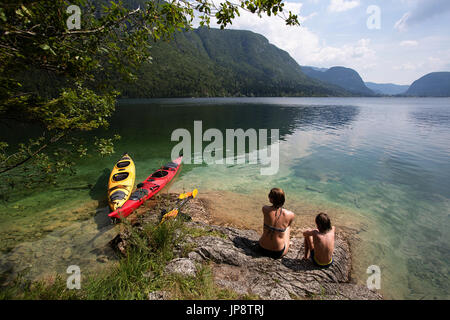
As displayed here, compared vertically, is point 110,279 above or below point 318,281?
above

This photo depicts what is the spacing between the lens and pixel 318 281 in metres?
5.24

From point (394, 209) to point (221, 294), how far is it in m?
12.0

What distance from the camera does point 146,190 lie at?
11039mm

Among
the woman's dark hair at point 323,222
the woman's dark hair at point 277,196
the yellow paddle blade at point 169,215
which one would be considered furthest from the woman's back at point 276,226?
the yellow paddle blade at point 169,215

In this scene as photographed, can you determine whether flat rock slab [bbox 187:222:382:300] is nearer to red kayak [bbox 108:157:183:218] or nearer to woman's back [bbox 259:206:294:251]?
woman's back [bbox 259:206:294:251]

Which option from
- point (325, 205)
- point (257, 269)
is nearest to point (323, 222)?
point (257, 269)

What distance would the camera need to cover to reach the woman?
5504 mm

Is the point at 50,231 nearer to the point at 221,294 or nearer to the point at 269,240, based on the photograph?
the point at 221,294

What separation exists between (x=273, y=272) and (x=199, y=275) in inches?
83.2
